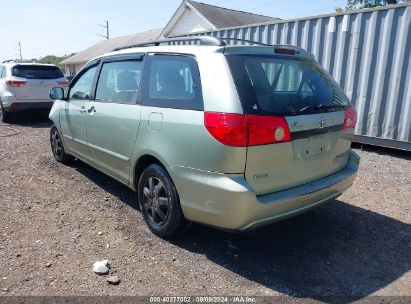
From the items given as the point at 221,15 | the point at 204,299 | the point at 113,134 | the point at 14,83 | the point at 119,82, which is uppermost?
the point at 221,15

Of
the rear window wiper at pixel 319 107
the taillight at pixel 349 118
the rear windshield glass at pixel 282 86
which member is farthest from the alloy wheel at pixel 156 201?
the taillight at pixel 349 118

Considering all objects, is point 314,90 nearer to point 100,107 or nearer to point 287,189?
point 287,189

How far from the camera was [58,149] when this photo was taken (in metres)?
5.92

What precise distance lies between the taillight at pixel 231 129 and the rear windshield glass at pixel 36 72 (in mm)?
8976

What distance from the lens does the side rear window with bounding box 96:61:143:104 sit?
12.2ft

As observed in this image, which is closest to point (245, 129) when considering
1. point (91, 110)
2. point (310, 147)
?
point (310, 147)

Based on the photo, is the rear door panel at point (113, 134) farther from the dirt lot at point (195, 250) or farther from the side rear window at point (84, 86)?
the dirt lot at point (195, 250)

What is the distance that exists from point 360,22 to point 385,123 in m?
1.96

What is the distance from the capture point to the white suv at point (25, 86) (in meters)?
9.77

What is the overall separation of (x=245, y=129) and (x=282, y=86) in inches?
29.8

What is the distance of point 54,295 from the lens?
265 centimetres

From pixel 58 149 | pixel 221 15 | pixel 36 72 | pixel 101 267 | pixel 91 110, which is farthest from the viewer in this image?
pixel 221 15

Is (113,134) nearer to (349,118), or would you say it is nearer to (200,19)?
(349,118)

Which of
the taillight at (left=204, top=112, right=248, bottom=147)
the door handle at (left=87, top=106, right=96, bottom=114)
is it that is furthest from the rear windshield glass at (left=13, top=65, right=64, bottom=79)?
the taillight at (left=204, top=112, right=248, bottom=147)
